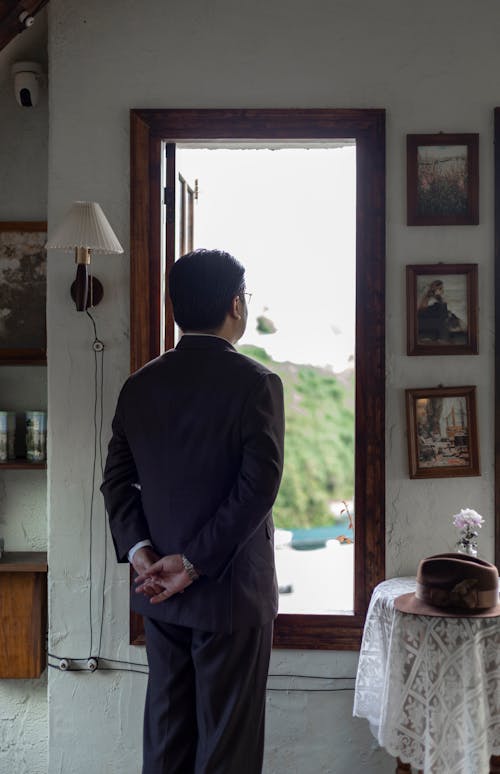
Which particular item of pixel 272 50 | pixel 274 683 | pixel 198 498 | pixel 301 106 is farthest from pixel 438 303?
pixel 274 683

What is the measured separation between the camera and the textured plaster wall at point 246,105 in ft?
9.25

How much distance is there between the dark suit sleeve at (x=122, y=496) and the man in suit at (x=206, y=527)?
0.6 inches

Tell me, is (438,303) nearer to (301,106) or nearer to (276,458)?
(301,106)

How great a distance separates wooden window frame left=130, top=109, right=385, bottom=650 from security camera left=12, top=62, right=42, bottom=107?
482 mm

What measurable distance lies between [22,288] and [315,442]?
424 cm

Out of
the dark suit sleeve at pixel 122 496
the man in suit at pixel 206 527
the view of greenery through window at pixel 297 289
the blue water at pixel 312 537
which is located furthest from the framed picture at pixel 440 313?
the blue water at pixel 312 537

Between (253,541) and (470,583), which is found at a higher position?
(253,541)

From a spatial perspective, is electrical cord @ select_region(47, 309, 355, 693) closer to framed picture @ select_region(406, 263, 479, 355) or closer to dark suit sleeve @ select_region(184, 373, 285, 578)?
dark suit sleeve @ select_region(184, 373, 285, 578)

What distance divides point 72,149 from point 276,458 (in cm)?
154

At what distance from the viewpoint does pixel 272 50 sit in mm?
2830

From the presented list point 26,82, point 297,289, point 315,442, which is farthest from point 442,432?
point 315,442

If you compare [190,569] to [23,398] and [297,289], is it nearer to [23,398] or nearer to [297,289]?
[23,398]

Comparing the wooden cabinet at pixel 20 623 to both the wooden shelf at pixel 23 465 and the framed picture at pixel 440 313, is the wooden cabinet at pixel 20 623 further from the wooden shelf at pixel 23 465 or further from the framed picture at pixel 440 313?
the framed picture at pixel 440 313

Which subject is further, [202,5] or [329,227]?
[329,227]
